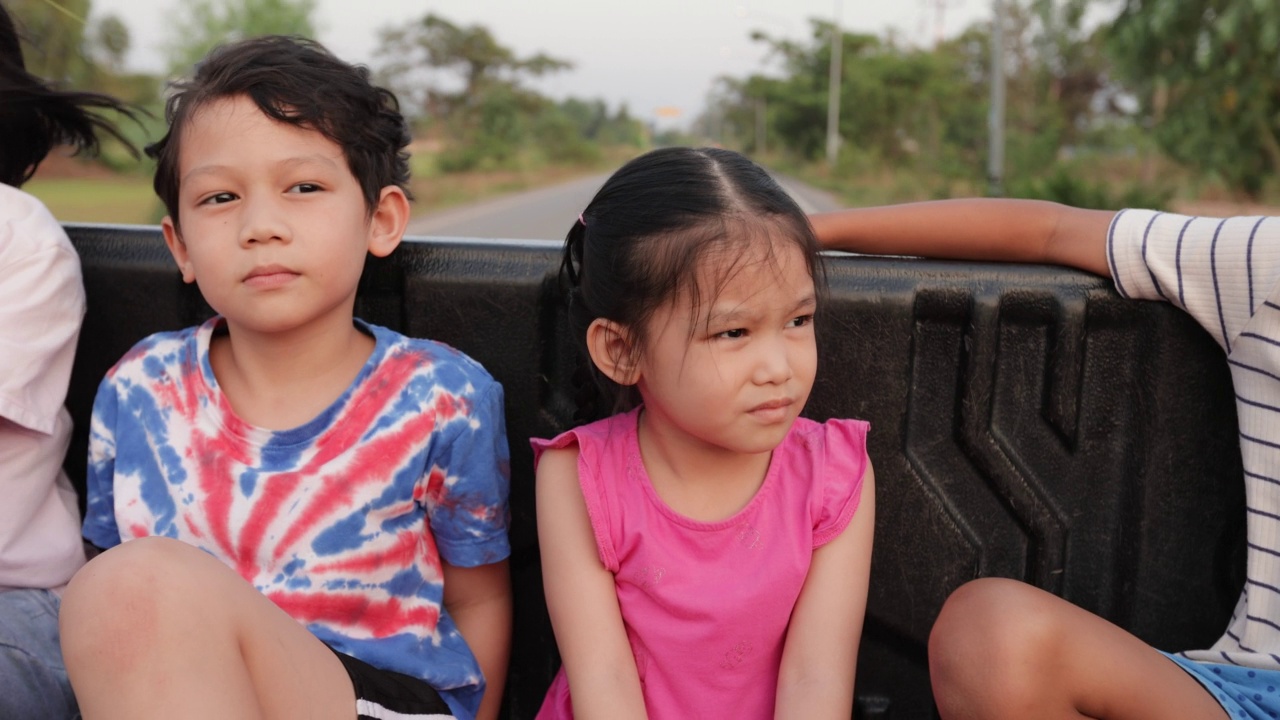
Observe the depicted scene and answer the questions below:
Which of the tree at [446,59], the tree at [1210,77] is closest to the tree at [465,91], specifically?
the tree at [446,59]

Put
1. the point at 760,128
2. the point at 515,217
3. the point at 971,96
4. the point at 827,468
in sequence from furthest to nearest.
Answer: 1. the point at 760,128
2. the point at 971,96
3. the point at 515,217
4. the point at 827,468

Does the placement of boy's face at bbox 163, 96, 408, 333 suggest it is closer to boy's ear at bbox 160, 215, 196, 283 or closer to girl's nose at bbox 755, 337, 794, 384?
boy's ear at bbox 160, 215, 196, 283

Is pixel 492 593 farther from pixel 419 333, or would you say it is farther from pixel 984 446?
pixel 984 446

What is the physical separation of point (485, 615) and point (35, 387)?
795 millimetres

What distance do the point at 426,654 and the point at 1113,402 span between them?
44.3 inches

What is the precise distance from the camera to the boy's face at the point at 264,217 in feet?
5.57

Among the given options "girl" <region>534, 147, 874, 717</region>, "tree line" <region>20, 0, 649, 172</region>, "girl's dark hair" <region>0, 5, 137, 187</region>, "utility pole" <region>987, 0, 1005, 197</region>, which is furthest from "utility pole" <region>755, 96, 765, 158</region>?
"girl" <region>534, 147, 874, 717</region>

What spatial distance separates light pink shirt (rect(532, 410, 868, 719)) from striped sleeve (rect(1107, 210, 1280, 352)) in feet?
1.67

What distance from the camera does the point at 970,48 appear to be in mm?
48375

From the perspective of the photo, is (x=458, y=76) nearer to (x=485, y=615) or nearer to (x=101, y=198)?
(x=101, y=198)

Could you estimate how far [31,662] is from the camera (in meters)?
1.68

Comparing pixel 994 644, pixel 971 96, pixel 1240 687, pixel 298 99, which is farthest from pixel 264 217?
pixel 971 96

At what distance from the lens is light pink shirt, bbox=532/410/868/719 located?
1.67 meters

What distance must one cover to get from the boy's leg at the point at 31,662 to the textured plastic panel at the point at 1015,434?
2.69ft
